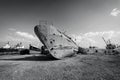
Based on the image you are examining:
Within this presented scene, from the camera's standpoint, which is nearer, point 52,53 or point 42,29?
point 52,53

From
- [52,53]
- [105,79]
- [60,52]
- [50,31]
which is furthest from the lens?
[50,31]

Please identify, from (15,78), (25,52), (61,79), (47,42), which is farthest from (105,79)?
(25,52)

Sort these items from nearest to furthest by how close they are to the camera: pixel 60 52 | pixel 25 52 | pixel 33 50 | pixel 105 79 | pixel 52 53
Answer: pixel 105 79, pixel 52 53, pixel 60 52, pixel 25 52, pixel 33 50

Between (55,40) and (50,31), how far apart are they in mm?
1472

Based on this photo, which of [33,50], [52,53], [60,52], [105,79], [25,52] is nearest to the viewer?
[105,79]

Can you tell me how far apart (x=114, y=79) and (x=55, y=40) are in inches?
287

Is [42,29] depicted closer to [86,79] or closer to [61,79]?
[61,79]

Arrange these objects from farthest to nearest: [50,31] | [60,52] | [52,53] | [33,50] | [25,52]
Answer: [33,50] < [25,52] < [50,31] < [60,52] < [52,53]

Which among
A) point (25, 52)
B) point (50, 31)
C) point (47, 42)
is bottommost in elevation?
point (25, 52)

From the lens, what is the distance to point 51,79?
3.28m

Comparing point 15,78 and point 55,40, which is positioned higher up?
point 55,40

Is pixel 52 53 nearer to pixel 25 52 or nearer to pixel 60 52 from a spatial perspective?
A: pixel 60 52

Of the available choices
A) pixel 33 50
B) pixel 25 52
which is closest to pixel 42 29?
pixel 25 52

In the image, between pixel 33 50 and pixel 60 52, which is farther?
pixel 33 50
